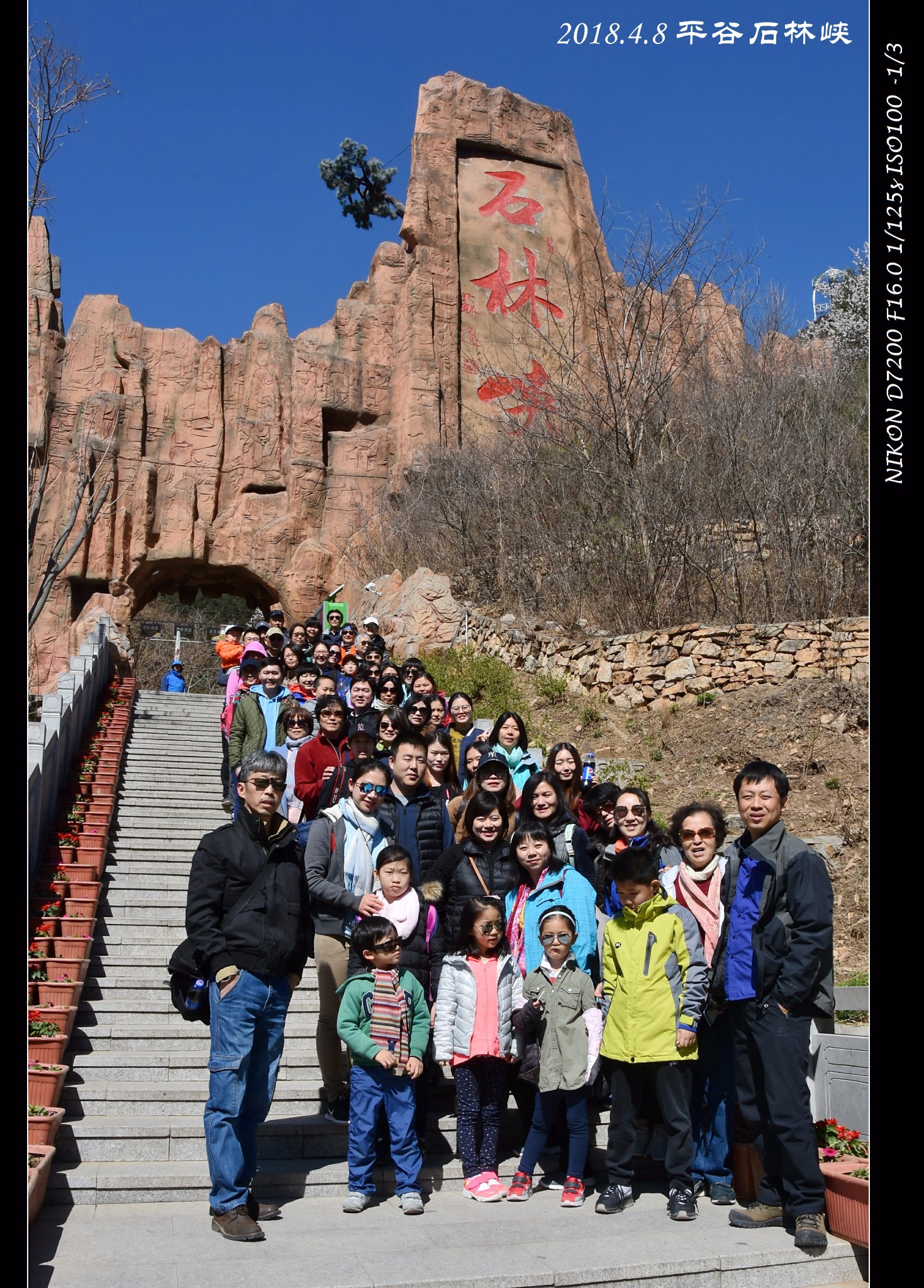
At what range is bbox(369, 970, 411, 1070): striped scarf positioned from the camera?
5621 mm

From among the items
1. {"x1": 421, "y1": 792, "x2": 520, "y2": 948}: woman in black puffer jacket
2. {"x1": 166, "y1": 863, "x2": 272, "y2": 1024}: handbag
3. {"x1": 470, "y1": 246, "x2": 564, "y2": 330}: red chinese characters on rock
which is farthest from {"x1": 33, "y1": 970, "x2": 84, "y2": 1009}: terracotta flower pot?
{"x1": 470, "y1": 246, "x2": 564, "y2": 330}: red chinese characters on rock

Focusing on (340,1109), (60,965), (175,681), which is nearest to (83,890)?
(60,965)

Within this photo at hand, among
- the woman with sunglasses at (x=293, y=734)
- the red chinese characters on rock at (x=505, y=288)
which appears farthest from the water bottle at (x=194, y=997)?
the red chinese characters on rock at (x=505, y=288)

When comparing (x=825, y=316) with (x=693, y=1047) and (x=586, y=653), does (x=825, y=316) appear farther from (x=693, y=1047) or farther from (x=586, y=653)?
(x=693, y=1047)

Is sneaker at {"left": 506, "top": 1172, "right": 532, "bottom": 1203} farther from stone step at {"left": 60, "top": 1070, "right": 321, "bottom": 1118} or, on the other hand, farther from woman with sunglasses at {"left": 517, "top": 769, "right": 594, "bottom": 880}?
woman with sunglasses at {"left": 517, "top": 769, "right": 594, "bottom": 880}

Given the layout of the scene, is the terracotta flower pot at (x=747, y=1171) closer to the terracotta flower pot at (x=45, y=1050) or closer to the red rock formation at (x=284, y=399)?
the terracotta flower pot at (x=45, y=1050)

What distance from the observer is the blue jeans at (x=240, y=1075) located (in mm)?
5043

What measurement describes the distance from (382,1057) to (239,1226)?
36.5 inches

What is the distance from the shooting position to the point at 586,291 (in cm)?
2873

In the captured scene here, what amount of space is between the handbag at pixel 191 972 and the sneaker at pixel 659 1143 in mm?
2290

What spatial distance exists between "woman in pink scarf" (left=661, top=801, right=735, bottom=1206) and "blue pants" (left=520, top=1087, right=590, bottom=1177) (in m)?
0.53

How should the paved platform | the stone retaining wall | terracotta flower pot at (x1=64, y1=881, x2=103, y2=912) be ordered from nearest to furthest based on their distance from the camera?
the paved platform, terracotta flower pot at (x1=64, y1=881, x2=103, y2=912), the stone retaining wall
